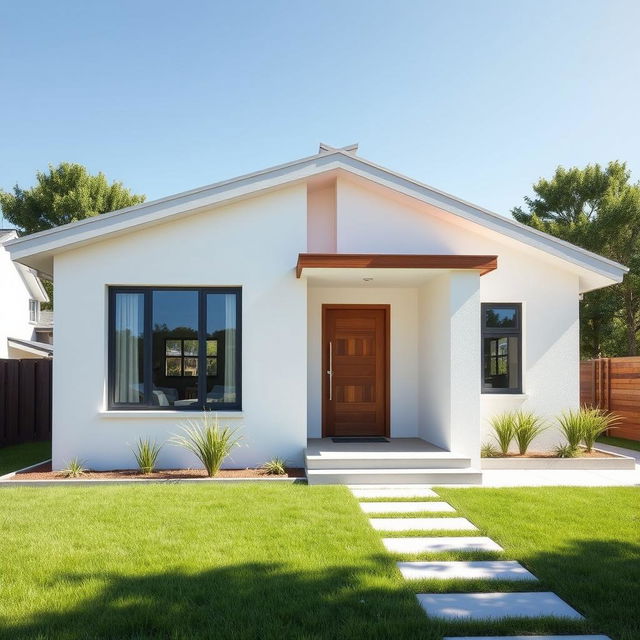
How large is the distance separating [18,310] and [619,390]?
23.6m

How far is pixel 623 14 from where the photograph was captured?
9.31 meters

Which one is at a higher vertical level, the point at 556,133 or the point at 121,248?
the point at 556,133

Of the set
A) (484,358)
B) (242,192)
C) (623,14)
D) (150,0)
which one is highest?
(150,0)

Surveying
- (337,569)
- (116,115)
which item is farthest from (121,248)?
(116,115)

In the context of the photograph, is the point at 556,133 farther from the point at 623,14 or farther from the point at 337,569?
the point at 337,569

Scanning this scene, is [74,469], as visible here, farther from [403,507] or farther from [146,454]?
[403,507]

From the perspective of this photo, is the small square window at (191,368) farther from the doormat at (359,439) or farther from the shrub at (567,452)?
the shrub at (567,452)

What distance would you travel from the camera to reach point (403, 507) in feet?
21.5

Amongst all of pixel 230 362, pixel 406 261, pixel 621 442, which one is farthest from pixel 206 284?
pixel 621 442

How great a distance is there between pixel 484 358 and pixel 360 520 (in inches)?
217

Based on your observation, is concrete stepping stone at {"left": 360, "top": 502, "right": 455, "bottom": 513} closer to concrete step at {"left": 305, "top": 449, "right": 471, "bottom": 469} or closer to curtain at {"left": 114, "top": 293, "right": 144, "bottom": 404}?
concrete step at {"left": 305, "top": 449, "right": 471, "bottom": 469}

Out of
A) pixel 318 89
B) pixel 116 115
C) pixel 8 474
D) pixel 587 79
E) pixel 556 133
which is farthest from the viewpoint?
pixel 116 115

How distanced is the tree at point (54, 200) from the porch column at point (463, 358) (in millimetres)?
23418

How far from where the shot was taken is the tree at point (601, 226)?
22.2 meters
